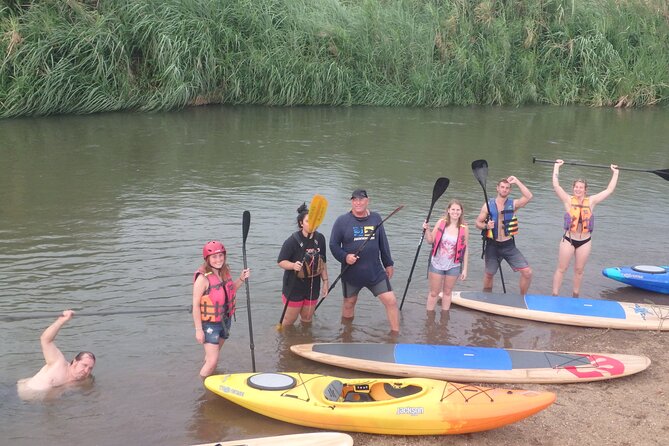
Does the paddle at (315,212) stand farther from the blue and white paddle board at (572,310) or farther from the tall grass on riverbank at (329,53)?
the tall grass on riverbank at (329,53)

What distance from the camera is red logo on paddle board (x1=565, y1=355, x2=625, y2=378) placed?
6152 millimetres

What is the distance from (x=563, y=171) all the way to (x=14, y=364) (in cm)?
1162

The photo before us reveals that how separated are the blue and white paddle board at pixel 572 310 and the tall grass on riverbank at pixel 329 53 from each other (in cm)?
1323

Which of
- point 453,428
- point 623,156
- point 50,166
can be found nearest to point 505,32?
point 623,156

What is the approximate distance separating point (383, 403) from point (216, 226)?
5.54m

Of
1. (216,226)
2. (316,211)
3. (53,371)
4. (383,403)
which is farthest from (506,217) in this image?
(53,371)

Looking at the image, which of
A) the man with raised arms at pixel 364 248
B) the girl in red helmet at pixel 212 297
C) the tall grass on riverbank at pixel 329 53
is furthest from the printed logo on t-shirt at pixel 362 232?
the tall grass on riverbank at pixel 329 53

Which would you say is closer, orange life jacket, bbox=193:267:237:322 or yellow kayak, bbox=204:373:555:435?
yellow kayak, bbox=204:373:555:435

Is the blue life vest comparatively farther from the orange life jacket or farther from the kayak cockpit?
the orange life jacket

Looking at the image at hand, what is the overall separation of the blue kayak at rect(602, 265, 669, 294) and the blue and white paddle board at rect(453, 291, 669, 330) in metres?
0.77

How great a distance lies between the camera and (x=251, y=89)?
67.6ft

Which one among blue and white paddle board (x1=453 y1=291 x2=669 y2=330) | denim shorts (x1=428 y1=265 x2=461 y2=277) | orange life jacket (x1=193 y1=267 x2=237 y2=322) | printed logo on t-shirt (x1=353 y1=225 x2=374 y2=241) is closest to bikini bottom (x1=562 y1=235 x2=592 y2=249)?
blue and white paddle board (x1=453 y1=291 x2=669 y2=330)

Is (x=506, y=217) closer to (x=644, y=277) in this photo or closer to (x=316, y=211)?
(x=644, y=277)

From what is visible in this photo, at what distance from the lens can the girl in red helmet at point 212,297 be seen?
5.69 m
